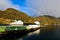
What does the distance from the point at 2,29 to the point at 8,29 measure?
5.13 meters

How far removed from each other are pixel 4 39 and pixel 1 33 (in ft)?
14.0

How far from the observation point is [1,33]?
5372 cm

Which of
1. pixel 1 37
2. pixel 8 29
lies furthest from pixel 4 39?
pixel 8 29

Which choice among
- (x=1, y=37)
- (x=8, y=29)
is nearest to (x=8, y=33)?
(x=8, y=29)

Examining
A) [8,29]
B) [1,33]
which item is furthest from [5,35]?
[8,29]

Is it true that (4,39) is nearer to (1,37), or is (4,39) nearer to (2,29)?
(1,37)

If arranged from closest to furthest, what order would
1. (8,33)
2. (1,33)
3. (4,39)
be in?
(4,39) < (1,33) < (8,33)

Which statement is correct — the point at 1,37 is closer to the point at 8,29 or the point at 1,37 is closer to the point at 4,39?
the point at 4,39

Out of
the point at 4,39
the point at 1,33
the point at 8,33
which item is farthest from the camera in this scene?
the point at 8,33

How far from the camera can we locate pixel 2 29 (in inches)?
2224

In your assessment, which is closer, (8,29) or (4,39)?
(4,39)

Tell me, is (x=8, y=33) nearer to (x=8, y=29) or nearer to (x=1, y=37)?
(x=8, y=29)

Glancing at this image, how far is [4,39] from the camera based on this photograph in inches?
1976

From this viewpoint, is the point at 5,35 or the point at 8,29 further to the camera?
the point at 8,29
